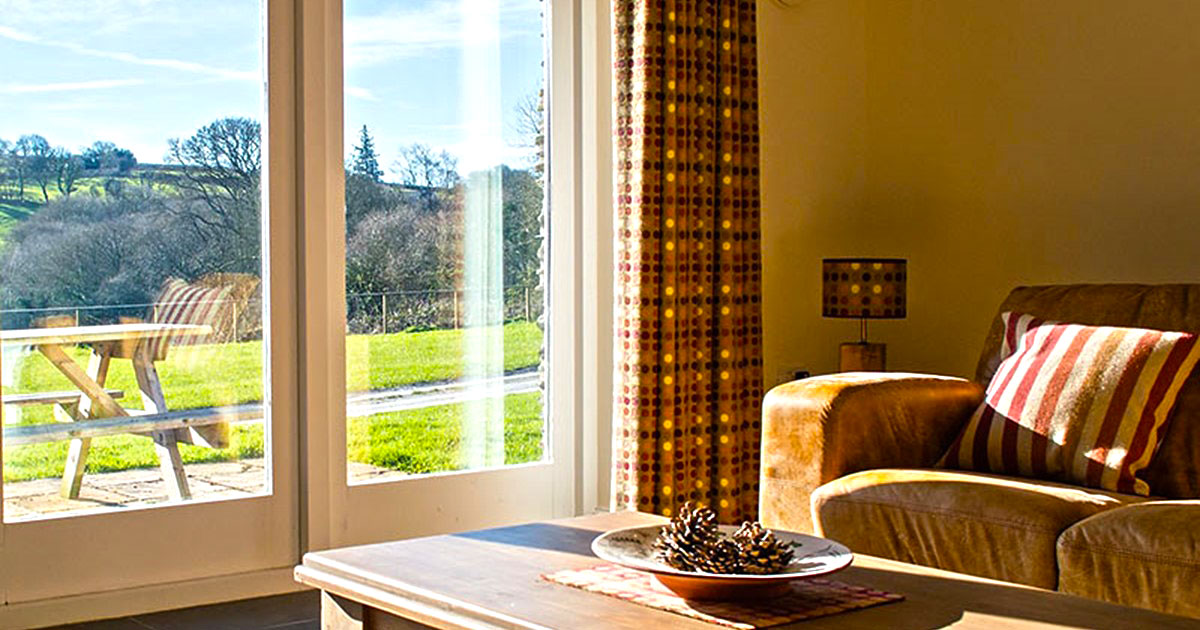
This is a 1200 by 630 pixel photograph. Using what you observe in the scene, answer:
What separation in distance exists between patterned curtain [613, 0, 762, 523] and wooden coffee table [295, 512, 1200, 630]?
1.64m

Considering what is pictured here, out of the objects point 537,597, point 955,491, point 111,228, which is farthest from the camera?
Answer: point 111,228

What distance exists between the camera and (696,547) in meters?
2.06

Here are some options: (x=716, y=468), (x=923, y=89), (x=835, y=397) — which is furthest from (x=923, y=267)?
(x=835, y=397)

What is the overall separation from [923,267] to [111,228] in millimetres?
2647

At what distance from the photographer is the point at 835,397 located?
11.1 ft

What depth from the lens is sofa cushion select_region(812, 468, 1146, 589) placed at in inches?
113

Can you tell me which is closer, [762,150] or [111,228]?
[111,228]

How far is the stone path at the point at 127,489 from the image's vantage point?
3.51m

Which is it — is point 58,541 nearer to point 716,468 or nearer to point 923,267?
point 716,468

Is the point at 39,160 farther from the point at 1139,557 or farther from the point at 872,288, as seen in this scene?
the point at 1139,557

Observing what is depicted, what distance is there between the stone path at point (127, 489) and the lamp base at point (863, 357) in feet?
5.27

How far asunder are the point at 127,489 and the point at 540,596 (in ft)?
6.48

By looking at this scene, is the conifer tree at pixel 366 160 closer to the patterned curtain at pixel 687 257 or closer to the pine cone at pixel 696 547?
the patterned curtain at pixel 687 257

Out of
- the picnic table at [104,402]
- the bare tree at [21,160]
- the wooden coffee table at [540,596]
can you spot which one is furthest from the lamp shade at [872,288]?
the bare tree at [21,160]
